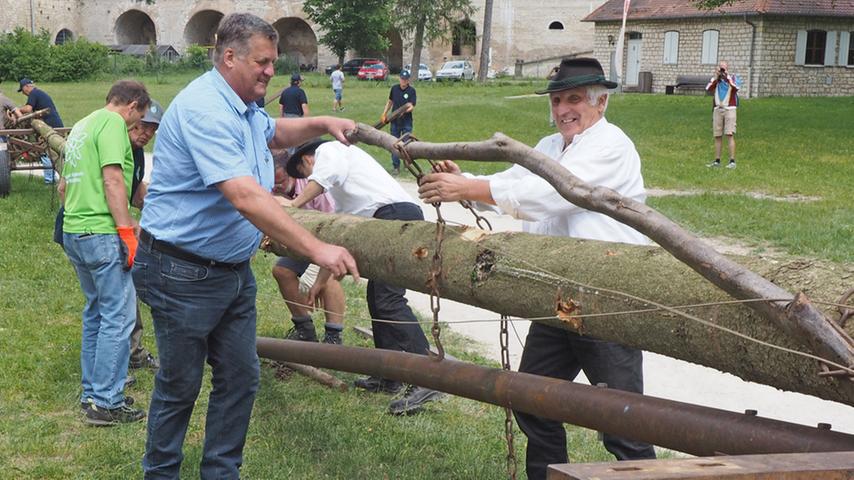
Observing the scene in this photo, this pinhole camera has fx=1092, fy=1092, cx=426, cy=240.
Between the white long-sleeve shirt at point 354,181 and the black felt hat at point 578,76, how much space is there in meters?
2.43

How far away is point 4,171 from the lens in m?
16.2

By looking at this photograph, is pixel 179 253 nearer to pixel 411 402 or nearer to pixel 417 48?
pixel 411 402

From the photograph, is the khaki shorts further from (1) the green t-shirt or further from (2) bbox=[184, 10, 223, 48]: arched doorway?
(2) bbox=[184, 10, 223, 48]: arched doorway

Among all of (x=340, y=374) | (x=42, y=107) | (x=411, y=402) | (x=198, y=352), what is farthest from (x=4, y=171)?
(x=198, y=352)

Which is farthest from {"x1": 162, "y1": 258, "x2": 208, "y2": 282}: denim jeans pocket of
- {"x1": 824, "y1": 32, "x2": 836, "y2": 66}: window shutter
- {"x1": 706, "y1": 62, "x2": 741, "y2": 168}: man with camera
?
{"x1": 824, "y1": 32, "x2": 836, "y2": 66}: window shutter

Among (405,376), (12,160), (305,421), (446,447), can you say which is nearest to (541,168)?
(405,376)

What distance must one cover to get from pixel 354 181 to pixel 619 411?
3.59 meters

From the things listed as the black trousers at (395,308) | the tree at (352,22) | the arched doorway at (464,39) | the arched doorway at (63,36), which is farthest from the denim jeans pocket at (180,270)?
the arched doorway at (63,36)

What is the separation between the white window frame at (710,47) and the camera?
151 feet

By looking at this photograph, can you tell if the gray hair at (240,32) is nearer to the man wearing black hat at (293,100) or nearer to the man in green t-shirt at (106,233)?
the man in green t-shirt at (106,233)

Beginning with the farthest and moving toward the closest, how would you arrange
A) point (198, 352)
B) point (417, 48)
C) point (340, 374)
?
point (417, 48) → point (340, 374) → point (198, 352)

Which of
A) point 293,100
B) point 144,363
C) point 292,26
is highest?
point 292,26

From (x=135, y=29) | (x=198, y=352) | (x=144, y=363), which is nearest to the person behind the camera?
(x=198, y=352)

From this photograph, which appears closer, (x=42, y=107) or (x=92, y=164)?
(x=92, y=164)
